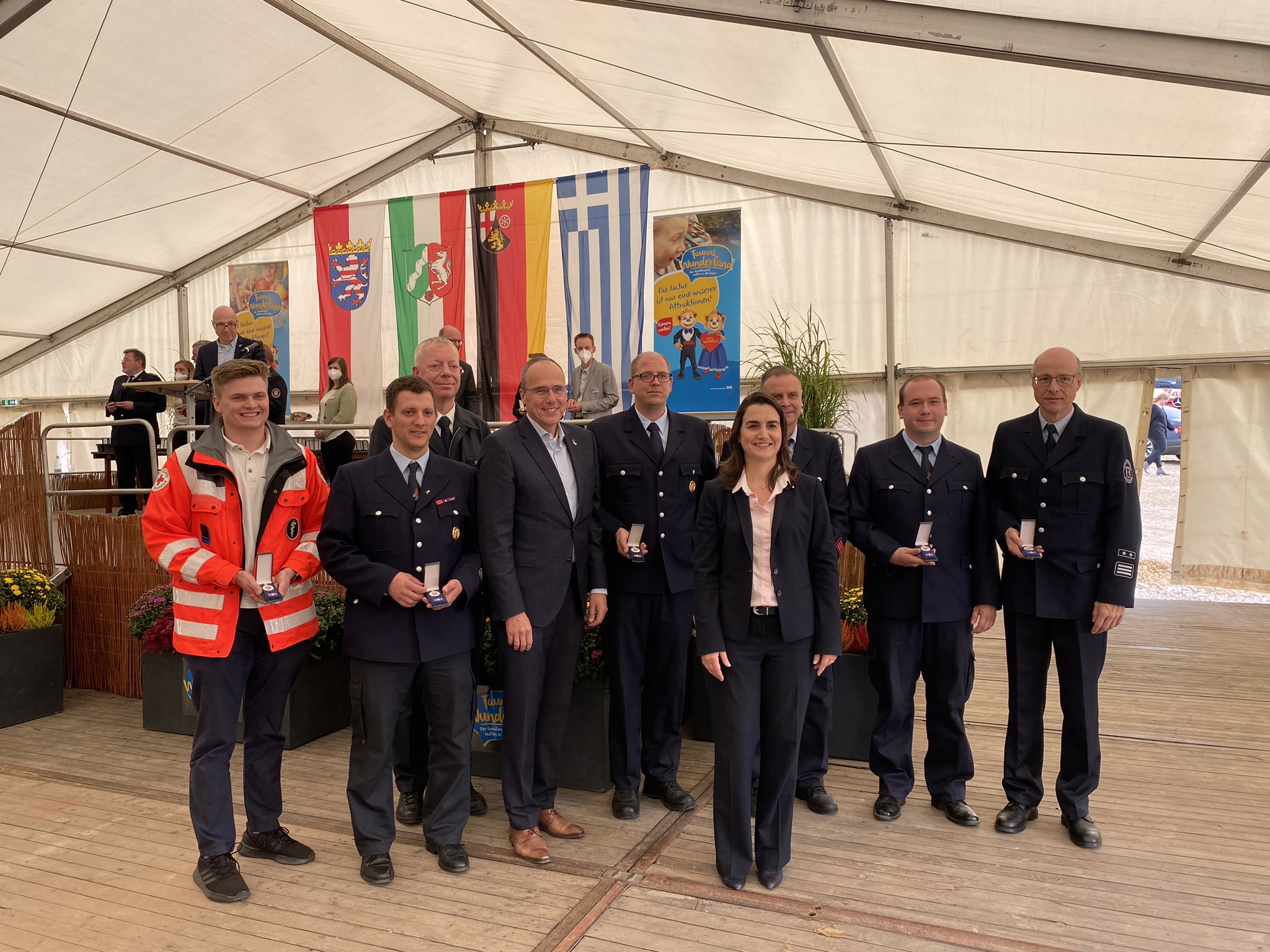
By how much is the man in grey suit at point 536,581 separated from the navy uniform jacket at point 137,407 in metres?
5.94

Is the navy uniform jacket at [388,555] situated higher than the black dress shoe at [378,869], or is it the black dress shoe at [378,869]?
the navy uniform jacket at [388,555]

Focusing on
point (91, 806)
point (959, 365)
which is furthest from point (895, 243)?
point (91, 806)

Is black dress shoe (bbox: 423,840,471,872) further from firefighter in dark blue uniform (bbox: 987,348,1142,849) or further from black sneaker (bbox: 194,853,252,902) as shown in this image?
firefighter in dark blue uniform (bbox: 987,348,1142,849)

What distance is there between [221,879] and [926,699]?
2.62 metres

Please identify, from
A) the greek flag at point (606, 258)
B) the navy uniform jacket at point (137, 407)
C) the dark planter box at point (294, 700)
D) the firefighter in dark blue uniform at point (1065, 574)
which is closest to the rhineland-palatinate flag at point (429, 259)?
the greek flag at point (606, 258)

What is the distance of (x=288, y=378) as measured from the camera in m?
13.0

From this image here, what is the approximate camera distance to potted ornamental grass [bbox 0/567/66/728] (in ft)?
17.0

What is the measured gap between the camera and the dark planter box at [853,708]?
4328 mm

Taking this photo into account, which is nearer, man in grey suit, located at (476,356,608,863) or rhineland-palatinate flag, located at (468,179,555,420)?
man in grey suit, located at (476,356,608,863)

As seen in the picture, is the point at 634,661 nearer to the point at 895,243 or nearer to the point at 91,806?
the point at 91,806

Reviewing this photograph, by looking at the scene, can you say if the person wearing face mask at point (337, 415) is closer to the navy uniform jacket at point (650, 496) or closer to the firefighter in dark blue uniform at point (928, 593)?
→ the navy uniform jacket at point (650, 496)

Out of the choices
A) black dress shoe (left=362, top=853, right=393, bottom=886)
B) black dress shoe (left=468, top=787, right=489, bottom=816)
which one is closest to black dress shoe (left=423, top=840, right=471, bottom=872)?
black dress shoe (left=362, top=853, right=393, bottom=886)

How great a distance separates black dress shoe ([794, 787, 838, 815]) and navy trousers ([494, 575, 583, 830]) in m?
1.03

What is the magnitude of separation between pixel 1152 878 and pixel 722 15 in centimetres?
455
